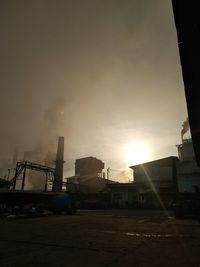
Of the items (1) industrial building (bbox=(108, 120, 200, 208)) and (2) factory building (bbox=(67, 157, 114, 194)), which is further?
(2) factory building (bbox=(67, 157, 114, 194))

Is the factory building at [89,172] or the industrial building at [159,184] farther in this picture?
the factory building at [89,172]

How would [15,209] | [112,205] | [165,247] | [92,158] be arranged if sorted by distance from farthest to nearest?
[92,158], [112,205], [15,209], [165,247]

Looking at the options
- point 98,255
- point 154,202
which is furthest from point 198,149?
point 154,202

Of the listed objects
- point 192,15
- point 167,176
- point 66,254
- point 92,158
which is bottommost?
point 66,254

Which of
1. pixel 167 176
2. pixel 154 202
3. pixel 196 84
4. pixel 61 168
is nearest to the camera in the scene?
pixel 196 84

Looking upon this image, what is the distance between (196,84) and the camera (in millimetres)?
3129

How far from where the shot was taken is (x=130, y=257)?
515 cm

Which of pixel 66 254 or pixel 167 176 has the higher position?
pixel 167 176

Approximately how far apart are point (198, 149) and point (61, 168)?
4599cm

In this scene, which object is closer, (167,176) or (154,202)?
(154,202)

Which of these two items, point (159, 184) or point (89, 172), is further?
point (89, 172)

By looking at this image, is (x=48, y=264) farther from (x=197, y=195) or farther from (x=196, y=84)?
(x=197, y=195)

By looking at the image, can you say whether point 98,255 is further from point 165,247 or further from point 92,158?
point 92,158

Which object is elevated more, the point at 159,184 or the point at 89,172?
the point at 89,172
